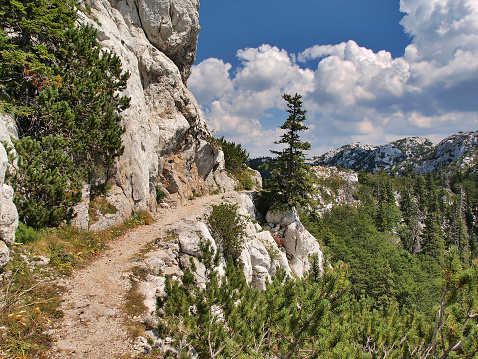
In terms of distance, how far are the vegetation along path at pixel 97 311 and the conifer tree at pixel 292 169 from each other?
1562 centimetres

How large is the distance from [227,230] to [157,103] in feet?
43.0

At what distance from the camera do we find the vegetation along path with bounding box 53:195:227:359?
460 cm

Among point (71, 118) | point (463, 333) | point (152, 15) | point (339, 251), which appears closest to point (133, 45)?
point (152, 15)

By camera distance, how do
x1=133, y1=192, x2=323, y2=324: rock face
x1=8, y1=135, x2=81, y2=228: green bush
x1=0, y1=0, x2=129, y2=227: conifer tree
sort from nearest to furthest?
x1=8, y1=135, x2=81, y2=228: green bush, x1=133, y1=192, x2=323, y2=324: rock face, x1=0, y1=0, x2=129, y2=227: conifer tree

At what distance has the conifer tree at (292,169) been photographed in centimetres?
2147

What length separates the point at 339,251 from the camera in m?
49.0

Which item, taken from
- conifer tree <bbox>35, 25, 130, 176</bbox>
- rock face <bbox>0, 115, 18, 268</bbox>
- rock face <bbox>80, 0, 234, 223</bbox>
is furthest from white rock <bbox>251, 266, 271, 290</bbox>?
rock face <bbox>0, 115, 18, 268</bbox>

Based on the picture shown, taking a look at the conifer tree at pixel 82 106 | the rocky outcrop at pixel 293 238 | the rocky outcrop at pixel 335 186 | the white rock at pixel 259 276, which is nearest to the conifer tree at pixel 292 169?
the rocky outcrop at pixel 293 238

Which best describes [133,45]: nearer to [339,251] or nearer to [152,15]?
[152,15]

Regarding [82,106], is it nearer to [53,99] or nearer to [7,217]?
[53,99]

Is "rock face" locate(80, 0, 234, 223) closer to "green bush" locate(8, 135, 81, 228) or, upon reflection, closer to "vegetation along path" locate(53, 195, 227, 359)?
"green bush" locate(8, 135, 81, 228)

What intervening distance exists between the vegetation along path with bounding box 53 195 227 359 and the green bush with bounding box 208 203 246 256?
581 centimetres

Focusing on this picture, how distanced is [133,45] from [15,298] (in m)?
20.7

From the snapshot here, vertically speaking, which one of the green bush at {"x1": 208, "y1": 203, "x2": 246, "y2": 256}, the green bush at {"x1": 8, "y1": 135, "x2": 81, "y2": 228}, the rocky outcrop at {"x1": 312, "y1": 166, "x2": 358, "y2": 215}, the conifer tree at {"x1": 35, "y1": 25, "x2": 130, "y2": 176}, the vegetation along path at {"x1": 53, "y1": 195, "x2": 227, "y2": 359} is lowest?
the vegetation along path at {"x1": 53, "y1": 195, "x2": 227, "y2": 359}
